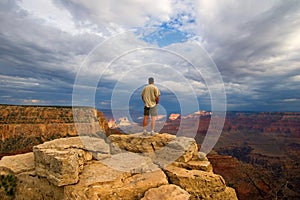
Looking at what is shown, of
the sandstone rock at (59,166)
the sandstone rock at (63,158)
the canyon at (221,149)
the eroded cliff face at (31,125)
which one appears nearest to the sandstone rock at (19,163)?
the sandstone rock at (63,158)

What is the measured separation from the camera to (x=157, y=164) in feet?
32.8

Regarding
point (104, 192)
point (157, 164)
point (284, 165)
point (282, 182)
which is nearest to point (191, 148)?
Result: point (157, 164)

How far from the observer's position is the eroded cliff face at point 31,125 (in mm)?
65500

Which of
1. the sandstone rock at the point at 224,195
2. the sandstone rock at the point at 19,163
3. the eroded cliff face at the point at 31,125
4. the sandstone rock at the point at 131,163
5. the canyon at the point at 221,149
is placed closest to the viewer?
the sandstone rock at the point at 224,195

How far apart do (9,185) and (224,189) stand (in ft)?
29.8

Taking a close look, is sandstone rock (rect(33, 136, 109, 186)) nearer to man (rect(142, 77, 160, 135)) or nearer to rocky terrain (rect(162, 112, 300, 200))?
man (rect(142, 77, 160, 135))

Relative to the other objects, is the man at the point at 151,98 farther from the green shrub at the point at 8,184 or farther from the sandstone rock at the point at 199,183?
the green shrub at the point at 8,184

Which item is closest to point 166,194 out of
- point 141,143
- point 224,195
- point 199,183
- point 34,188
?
point 199,183

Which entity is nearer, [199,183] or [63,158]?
[63,158]

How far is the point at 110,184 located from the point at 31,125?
3021 inches

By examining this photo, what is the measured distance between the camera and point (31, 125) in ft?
238

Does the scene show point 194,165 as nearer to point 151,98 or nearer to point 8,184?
point 151,98

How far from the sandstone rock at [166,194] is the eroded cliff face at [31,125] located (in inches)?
2129

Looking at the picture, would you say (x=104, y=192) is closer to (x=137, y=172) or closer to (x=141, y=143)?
(x=137, y=172)
